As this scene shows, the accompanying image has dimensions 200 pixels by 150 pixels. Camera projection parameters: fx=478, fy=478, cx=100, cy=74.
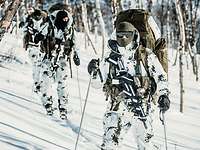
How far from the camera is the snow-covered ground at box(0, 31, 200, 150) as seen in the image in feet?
Result: 22.9

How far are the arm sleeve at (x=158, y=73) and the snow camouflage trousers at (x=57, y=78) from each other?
11.7 feet

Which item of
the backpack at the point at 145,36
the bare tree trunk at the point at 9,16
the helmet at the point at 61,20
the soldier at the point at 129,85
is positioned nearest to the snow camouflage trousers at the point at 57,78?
the helmet at the point at 61,20

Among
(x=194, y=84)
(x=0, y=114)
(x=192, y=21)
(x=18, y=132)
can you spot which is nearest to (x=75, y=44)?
(x=0, y=114)

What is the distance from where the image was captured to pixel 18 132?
713 cm

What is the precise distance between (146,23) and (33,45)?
434 centimetres

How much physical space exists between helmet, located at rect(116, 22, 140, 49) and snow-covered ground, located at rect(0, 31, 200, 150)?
6.25ft

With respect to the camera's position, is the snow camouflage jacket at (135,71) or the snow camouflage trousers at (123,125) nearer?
the snow camouflage jacket at (135,71)

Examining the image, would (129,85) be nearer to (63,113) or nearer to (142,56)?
(142,56)

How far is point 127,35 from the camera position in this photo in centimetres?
Answer: 564

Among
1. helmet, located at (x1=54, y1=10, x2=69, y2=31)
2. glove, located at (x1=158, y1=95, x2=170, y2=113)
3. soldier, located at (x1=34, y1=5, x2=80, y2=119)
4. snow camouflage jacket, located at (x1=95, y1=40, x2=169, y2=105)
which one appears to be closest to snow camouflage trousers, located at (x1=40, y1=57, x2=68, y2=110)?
soldier, located at (x1=34, y1=5, x2=80, y2=119)

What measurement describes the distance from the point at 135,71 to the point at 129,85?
0.18 meters

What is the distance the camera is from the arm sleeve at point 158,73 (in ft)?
18.4

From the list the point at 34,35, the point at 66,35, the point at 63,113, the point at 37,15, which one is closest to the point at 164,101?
the point at 63,113

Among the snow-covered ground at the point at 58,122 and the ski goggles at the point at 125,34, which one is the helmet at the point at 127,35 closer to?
the ski goggles at the point at 125,34
